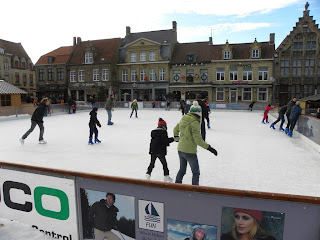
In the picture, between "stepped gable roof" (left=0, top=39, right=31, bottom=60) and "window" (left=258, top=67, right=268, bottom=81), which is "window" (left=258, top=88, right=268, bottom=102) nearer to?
"window" (left=258, top=67, right=268, bottom=81)

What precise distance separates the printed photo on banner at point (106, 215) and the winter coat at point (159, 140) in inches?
95.9

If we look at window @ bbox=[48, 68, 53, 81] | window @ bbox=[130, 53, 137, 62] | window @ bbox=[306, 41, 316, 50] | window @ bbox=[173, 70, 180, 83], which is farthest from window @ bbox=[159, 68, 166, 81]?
window @ bbox=[306, 41, 316, 50]

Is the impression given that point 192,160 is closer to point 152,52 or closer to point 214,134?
point 214,134

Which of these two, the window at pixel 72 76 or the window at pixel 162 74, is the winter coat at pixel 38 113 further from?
the window at pixel 72 76

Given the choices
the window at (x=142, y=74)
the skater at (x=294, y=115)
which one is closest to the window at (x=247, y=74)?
the window at (x=142, y=74)

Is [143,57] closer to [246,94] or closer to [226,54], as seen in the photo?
[226,54]

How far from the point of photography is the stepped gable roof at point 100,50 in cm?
4045

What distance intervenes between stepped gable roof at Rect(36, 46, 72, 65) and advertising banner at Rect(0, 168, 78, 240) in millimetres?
42559

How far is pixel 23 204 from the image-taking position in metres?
3.65

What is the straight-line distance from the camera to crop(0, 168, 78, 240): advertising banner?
130 inches

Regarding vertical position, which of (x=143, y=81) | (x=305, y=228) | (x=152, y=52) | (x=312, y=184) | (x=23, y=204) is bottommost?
(x=312, y=184)

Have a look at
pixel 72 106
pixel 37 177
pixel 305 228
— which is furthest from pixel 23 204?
pixel 72 106

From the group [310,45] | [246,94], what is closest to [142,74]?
[246,94]

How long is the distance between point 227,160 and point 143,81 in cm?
3252
